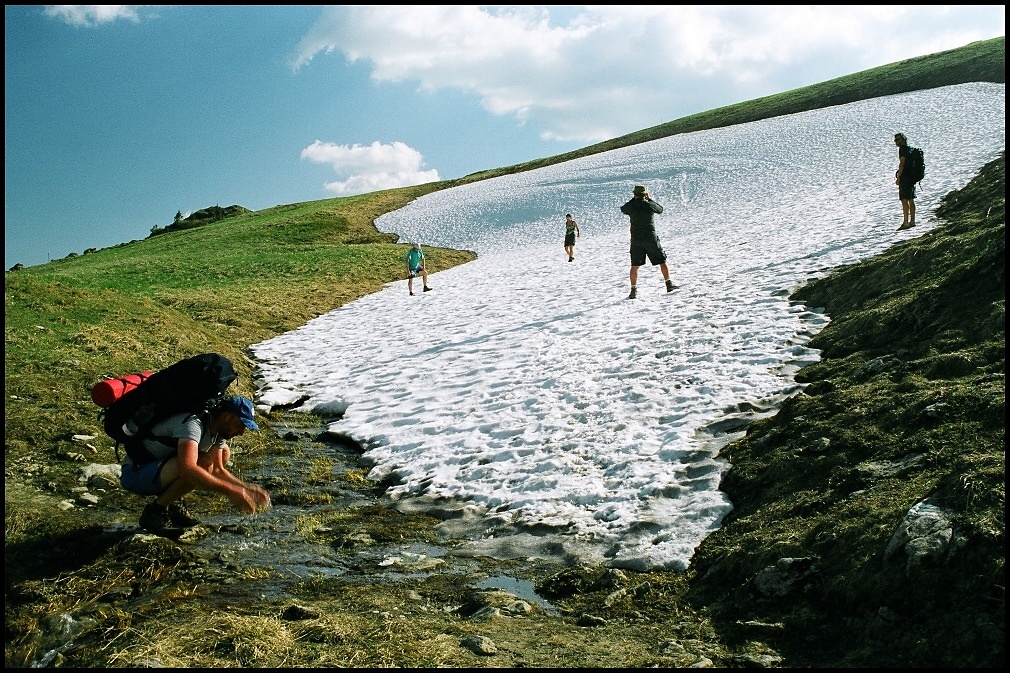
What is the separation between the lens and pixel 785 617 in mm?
4668

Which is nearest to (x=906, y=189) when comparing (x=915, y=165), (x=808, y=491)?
(x=915, y=165)

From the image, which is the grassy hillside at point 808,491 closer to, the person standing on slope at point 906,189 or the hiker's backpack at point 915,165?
the person standing on slope at point 906,189

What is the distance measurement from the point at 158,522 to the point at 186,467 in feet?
2.79

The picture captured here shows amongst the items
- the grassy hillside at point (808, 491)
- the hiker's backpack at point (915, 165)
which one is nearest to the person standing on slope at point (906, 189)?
the hiker's backpack at point (915, 165)

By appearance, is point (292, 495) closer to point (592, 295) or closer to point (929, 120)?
point (592, 295)

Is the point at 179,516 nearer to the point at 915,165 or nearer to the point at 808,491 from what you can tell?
the point at 808,491

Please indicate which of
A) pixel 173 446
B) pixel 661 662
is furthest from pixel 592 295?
pixel 661 662

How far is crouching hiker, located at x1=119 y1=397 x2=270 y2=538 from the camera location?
6188mm

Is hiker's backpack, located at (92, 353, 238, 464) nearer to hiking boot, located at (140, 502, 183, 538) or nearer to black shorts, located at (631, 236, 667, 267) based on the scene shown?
hiking boot, located at (140, 502, 183, 538)

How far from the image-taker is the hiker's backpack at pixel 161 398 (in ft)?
20.8

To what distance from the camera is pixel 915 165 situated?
1752cm

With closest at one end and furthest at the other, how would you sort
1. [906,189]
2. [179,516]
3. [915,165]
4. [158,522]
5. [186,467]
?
[186,467] → [158,522] → [179,516] → [906,189] → [915,165]

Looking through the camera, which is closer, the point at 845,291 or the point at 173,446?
the point at 173,446

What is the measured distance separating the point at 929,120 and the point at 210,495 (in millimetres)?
38709
